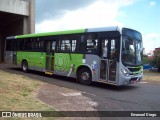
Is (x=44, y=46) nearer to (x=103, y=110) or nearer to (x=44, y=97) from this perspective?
(x=44, y=97)

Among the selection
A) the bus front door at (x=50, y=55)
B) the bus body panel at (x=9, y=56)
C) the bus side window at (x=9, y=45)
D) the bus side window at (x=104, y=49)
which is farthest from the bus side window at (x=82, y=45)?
the bus side window at (x=9, y=45)

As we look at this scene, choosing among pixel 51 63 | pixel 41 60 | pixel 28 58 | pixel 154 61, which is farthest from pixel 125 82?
pixel 154 61

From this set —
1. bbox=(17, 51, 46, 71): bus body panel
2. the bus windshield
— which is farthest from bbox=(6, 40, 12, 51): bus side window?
the bus windshield

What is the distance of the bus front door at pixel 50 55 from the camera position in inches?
612

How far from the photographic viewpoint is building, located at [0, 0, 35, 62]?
24.7 m

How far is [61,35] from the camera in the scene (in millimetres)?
14852

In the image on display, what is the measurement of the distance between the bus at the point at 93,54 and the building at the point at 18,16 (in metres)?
9.25

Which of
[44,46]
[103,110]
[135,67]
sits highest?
[44,46]

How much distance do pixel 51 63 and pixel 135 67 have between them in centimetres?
563

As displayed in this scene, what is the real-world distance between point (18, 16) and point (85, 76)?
16.9 metres

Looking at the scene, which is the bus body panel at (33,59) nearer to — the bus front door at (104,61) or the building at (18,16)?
the bus front door at (104,61)

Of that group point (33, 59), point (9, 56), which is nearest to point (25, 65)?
point (33, 59)

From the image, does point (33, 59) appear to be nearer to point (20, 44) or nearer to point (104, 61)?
point (20, 44)

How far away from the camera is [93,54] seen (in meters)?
12.8
